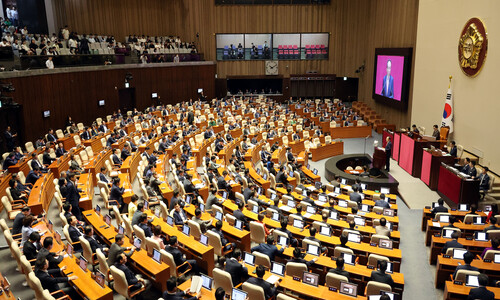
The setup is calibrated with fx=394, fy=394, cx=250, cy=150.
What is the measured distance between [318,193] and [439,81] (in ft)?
31.6

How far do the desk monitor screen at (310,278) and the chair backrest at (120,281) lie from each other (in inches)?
120

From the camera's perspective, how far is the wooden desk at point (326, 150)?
18703mm

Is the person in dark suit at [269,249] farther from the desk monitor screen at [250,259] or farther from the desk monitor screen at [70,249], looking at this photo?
the desk monitor screen at [70,249]

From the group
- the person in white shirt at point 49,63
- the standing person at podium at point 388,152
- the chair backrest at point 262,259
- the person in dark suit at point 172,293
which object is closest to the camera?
the person in dark suit at point 172,293

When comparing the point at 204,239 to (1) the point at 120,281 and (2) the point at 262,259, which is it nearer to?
(2) the point at 262,259

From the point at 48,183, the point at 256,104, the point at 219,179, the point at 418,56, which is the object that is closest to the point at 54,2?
the point at 256,104

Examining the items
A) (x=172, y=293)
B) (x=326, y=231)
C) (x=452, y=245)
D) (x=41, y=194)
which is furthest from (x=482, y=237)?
(x=41, y=194)

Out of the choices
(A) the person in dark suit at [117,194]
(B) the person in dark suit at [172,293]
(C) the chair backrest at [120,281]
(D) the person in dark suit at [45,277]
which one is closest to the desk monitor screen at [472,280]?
(B) the person in dark suit at [172,293]

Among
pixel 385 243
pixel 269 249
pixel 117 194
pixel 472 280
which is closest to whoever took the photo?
pixel 472 280

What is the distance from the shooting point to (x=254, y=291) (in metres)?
6.27

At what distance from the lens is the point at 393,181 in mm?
14461

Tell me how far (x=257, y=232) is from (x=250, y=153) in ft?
26.0

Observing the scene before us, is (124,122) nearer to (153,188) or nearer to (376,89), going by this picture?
(153,188)

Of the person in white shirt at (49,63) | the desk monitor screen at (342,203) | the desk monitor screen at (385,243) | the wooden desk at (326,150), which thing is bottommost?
the wooden desk at (326,150)
